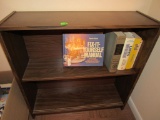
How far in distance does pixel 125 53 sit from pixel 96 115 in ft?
2.44

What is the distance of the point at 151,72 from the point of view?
1.02 metres

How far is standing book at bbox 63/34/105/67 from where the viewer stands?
2.83ft

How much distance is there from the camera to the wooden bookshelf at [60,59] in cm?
74

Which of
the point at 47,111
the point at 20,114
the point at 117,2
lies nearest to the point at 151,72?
the point at 117,2

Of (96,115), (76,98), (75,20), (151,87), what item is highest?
(75,20)

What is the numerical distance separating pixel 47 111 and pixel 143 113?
87 centimetres

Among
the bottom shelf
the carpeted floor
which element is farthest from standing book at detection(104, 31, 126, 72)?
the carpeted floor

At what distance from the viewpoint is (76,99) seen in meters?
1.29

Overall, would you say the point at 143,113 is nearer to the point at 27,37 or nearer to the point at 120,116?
the point at 120,116

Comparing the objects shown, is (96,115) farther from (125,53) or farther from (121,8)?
(121,8)

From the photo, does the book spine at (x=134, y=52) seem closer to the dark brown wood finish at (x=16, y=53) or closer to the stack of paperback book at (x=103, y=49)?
the stack of paperback book at (x=103, y=49)

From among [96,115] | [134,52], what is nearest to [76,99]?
[96,115]

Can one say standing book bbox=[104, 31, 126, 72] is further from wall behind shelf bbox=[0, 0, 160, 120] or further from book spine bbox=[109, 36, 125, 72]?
wall behind shelf bbox=[0, 0, 160, 120]

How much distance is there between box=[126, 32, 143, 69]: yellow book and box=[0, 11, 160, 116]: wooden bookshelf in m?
0.04
